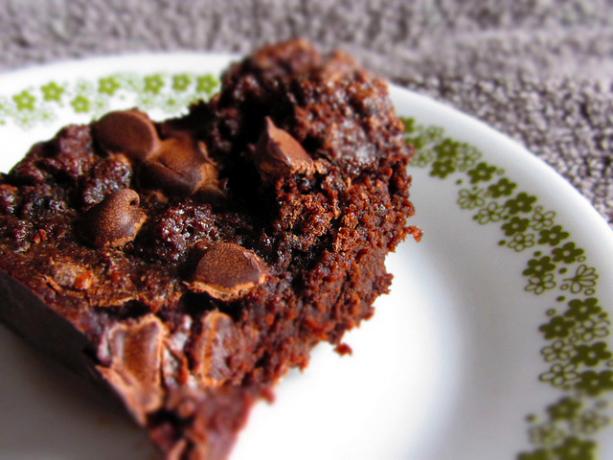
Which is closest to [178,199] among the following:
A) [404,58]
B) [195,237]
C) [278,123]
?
[195,237]

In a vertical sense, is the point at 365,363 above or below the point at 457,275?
below

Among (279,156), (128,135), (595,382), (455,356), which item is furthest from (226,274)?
(595,382)

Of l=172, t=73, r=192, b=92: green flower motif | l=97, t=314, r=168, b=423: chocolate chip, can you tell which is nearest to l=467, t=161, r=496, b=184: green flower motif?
l=172, t=73, r=192, b=92: green flower motif

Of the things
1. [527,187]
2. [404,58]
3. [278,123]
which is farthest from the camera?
[404,58]

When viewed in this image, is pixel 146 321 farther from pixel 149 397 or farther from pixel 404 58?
pixel 404 58

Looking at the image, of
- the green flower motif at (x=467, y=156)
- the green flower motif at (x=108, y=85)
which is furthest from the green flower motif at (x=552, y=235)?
the green flower motif at (x=108, y=85)

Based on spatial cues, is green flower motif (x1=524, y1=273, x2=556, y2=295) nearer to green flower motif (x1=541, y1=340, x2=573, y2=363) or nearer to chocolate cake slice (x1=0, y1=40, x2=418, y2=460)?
green flower motif (x1=541, y1=340, x2=573, y2=363)

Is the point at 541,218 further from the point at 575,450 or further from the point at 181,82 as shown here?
the point at 181,82

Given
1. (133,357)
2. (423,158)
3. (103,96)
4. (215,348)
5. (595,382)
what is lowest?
(133,357)
